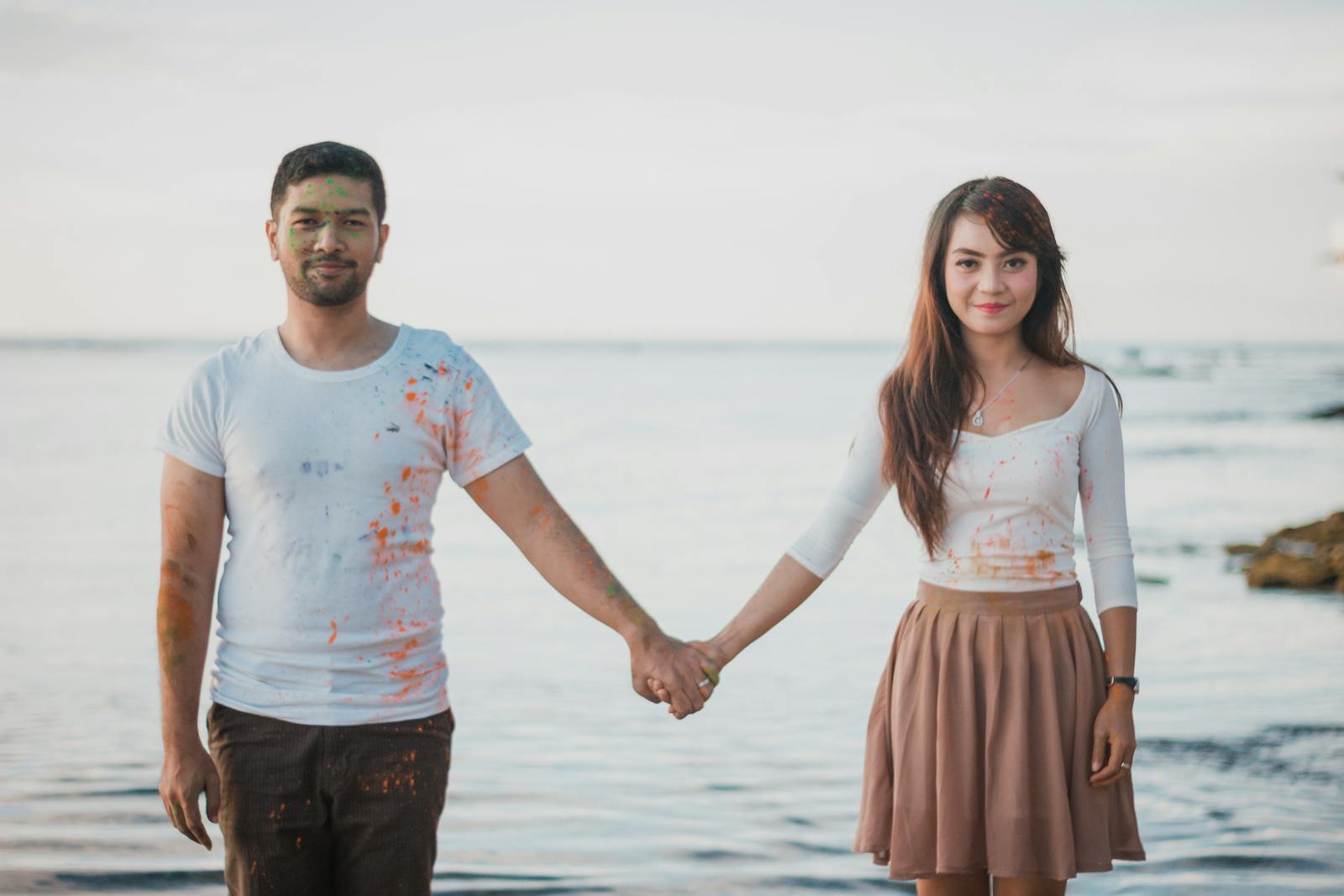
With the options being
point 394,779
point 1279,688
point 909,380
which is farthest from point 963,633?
point 1279,688

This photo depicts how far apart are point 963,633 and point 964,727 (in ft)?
0.70

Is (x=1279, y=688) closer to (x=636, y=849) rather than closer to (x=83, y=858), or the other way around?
(x=636, y=849)

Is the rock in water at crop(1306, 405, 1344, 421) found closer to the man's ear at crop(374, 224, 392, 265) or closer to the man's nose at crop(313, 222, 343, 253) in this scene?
the man's ear at crop(374, 224, 392, 265)

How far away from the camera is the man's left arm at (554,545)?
3219mm

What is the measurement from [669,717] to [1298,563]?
6919mm

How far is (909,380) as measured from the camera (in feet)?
11.5

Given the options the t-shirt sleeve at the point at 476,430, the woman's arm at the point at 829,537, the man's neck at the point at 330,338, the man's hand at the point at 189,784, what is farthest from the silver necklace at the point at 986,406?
the man's hand at the point at 189,784

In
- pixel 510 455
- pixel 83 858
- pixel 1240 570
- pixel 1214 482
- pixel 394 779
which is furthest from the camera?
pixel 1214 482

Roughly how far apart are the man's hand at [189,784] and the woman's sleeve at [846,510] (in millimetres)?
1451

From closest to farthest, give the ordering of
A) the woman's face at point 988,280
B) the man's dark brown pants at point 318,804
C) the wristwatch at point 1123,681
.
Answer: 1. the man's dark brown pants at point 318,804
2. the wristwatch at point 1123,681
3. the woman's face at point 988,280

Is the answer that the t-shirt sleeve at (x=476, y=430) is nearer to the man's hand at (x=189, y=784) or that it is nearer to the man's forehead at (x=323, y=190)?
the man's forehead at (x=323, y=190)

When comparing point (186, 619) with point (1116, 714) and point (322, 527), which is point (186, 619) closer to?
point (322, 527)

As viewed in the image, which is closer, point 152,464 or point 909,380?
point 909,380

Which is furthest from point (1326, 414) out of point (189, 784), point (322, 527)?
point (189, 784)
